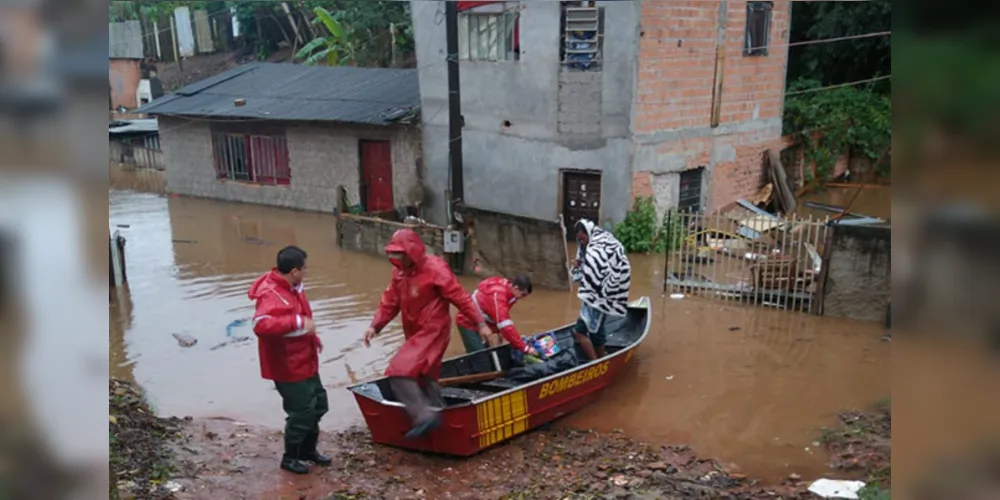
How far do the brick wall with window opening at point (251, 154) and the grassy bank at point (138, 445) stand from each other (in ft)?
41.7

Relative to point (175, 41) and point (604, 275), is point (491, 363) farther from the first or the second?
point (175, 41)

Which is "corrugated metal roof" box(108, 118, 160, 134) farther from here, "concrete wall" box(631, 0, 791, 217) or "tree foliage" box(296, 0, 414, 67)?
"concrete wall" box(631, 0, 791, 217)

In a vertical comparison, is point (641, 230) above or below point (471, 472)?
above

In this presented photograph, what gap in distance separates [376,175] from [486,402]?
43.0ft

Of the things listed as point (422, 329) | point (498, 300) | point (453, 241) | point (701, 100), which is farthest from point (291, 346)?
point (701, 100)

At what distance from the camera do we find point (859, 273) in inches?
383

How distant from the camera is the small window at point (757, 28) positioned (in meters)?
15.6

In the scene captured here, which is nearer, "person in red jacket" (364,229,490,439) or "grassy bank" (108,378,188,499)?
"grassy bank" (108,378,188,499)

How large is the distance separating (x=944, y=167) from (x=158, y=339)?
407 inches

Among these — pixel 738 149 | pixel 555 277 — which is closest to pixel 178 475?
pixel 555 277

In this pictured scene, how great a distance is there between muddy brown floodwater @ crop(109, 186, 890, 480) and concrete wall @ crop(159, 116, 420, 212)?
4.34 meters

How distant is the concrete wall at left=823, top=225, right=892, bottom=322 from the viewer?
9.52 m

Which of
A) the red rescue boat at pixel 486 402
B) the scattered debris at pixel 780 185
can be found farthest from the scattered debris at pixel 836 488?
the scattered debris at pixel 780 185

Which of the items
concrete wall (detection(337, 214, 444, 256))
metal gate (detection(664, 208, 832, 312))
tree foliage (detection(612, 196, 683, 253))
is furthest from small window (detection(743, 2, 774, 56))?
concrete wall (detection(337, 214, 444, 256))
